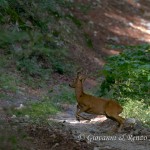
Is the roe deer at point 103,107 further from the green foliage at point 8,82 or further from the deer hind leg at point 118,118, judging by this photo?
the green foliage at point 8,82

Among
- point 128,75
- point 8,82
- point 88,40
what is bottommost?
point 8,82

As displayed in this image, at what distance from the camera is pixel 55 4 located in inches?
869

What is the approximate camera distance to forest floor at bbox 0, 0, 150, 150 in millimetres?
6398

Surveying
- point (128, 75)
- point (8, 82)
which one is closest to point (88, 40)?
point (8, 82)

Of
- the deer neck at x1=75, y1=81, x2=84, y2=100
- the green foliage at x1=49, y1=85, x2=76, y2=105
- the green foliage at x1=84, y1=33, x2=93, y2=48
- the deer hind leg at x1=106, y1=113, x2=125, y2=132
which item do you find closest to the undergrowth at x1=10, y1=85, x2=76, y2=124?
the green foliage at x1=49, y1=85, x2=76, y2=105

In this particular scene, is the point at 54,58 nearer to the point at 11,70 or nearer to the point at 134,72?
the point at 11,70

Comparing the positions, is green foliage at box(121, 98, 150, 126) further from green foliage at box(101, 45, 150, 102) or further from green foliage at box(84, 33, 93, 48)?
green foliage at box(84, 33, 93, 48)

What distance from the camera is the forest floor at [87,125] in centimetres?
640

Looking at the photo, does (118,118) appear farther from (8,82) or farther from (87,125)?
(8,82)

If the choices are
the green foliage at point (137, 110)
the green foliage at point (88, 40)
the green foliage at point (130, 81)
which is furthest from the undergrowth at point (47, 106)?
the green foliage at point (88, 40)

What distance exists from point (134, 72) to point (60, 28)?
10902 mm

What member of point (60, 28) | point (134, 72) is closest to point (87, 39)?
point (60, 28)

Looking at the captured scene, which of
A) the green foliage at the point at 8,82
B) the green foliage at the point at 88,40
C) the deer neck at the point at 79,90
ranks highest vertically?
the green foliage at the point at 88,40

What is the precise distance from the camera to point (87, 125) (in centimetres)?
915
